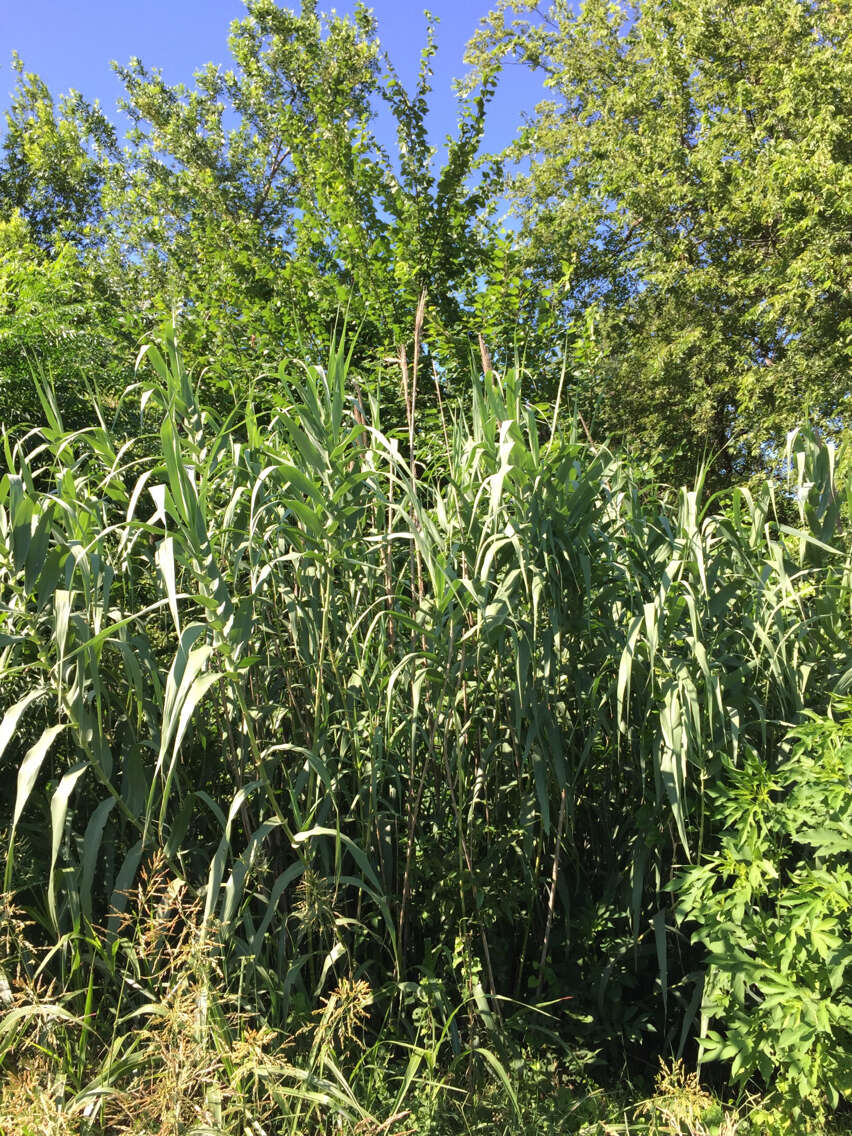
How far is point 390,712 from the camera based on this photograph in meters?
1.88

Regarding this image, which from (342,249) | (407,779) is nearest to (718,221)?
(342,249)

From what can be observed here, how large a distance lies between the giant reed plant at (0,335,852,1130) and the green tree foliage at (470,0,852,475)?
7348 millimetres

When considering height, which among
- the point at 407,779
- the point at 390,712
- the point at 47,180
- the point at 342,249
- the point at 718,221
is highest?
the point at 47,180

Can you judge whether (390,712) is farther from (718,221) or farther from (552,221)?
(718,221)

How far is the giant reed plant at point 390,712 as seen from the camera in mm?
1730

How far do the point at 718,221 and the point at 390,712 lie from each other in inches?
399

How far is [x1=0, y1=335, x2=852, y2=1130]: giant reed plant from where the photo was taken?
1.73 meters

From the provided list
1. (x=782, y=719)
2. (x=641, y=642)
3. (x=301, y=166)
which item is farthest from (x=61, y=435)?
(x=301, y=166)

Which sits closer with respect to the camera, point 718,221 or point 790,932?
point 790,932

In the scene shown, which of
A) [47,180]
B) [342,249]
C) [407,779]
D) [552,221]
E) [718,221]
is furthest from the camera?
[47,180]

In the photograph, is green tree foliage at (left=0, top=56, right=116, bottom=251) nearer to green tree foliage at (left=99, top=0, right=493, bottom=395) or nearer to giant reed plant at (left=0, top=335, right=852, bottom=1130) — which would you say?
green tree foliage at (left=99, top=0, right=493, bottom=395)

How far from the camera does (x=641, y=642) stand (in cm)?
203

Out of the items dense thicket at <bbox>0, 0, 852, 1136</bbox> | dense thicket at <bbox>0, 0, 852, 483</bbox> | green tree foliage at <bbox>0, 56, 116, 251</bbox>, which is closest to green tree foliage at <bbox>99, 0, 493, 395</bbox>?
dense thicket at <bbox>0, 0, 852, 483</bbox>

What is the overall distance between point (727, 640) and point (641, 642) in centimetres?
35
